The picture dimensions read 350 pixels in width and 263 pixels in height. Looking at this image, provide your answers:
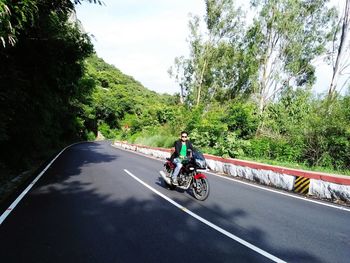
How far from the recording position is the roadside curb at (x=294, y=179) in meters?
8.95

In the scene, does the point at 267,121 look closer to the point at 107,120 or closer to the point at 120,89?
the point at 107,120

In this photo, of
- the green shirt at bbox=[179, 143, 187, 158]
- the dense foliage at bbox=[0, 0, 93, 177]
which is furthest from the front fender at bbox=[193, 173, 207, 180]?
the dense foliage at bbox=[0, 0, 93, 177]

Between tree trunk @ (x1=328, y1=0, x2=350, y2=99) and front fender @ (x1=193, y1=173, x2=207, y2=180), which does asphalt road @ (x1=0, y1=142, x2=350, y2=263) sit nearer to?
front fender @ (x1=193, y1=173, x2=207, y2=180)

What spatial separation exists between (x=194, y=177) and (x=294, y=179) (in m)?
3.96

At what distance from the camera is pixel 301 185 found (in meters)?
10.1

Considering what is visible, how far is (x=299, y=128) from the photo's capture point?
51.4ft


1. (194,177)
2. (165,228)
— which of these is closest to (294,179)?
(194,177)

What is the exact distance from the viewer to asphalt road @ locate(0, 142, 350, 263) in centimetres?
470

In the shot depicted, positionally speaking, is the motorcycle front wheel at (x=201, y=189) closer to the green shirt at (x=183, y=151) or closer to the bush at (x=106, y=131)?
the green shirt at (x=183, y=151)

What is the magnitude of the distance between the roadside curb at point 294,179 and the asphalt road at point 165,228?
112 cm

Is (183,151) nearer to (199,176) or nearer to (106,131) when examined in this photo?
(199,176)

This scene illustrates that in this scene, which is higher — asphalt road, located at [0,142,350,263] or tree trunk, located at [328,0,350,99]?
tree trunk, located at [328,0,350,99]

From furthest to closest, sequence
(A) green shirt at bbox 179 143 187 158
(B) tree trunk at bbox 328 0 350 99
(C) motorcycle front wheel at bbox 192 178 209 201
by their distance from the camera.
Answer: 1. (B) tree trunk at bbox 328 0 350 99
2. (A) green shirt at bbox 179 143 187 158
3. (C) motorcycle front wheel at bbox 192 178 209 201

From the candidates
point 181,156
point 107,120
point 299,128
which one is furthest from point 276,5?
point 107,120
